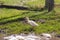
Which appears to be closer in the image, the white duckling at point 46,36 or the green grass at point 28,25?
the white duckling at point 46,36

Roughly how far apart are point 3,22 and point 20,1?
6650 mm

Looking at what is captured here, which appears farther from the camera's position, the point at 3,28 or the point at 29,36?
the point at 3,28

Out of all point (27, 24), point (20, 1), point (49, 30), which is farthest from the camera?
point (20, 1)

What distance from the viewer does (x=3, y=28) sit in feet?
34.7

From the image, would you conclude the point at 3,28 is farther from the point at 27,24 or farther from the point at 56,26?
the point at 56,26

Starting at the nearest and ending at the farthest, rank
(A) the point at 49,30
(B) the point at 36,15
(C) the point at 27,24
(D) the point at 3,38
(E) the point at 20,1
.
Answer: (D) the point at 3,38, (A) the point at 49,30, (C) the point at 27,24, (B) the point at 36,15, (E) the point at 20,1

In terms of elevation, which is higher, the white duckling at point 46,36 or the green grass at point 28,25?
the green grass at point 28,25

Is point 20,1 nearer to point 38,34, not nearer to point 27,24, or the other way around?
point 27,24

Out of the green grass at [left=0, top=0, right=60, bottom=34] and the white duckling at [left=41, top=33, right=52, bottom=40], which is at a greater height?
the green grass at [left=0, top=0, right=60, bottom=34]

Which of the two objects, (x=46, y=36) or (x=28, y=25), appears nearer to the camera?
(x=46, y=36)

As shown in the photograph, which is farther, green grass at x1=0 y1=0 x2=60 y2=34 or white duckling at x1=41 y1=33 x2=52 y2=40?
green grass at x1=0 y1=0 x2=60 y2=34

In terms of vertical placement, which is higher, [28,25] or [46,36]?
[28,25]

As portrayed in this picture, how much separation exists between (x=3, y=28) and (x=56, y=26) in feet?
7.63

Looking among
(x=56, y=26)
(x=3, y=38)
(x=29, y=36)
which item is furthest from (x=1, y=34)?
(x=56, y=26)
